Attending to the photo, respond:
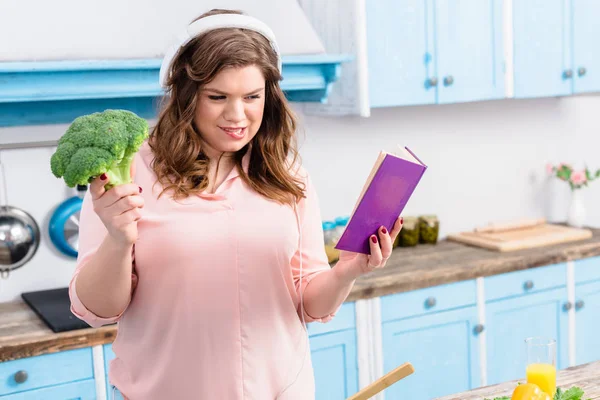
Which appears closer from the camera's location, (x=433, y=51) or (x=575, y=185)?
(x=433, y=51)

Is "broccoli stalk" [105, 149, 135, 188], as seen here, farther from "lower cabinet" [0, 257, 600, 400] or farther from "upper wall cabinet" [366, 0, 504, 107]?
"upper wall cabinet" [366, 0, 504, 107]

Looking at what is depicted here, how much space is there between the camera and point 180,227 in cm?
164

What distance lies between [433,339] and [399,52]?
108 cm

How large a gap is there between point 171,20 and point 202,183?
4.13 ft

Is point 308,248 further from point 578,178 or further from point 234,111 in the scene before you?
point 578,178

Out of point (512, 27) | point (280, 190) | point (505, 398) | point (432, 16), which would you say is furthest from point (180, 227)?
point (512, 27)

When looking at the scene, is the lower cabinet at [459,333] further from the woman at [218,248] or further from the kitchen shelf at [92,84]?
the woman at [218,248]

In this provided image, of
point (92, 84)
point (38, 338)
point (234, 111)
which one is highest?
point (92, 84)

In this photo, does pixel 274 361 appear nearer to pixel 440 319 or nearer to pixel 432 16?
pixel 440 319

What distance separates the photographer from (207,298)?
5.45 ft

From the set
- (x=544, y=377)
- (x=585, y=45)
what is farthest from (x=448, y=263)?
(x=544, y=377)

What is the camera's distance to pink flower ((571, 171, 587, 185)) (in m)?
3.85

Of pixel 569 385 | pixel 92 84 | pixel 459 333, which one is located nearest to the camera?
pixel 569 385

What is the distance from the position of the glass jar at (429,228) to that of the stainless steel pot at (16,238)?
1.60m
